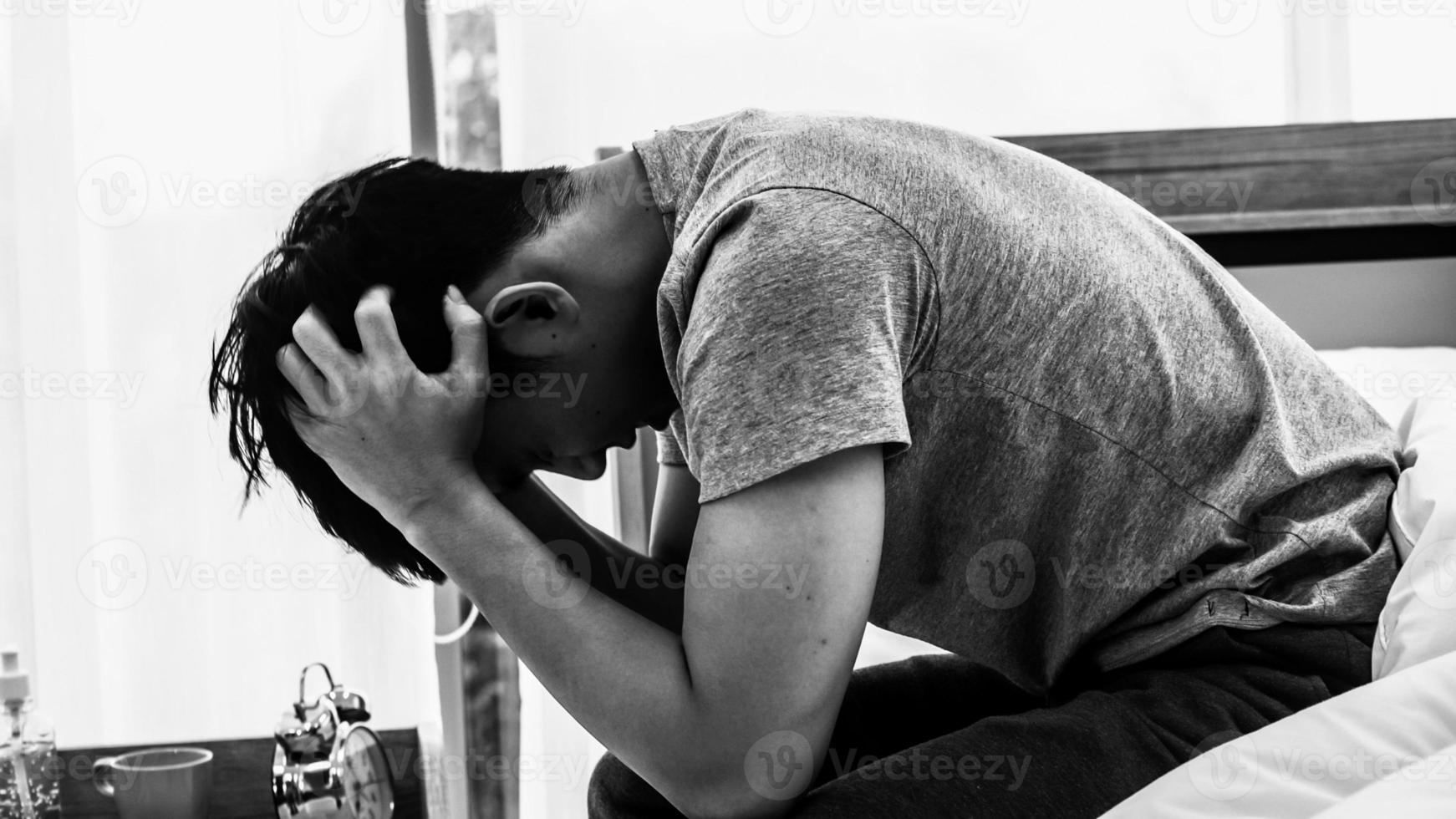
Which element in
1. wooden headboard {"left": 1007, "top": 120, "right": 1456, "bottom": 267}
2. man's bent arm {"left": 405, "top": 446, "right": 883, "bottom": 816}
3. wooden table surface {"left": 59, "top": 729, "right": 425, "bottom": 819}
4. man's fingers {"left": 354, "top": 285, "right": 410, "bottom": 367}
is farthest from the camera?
wooden headboard {"left": 1007, "top": 120, "right": 1456, "bottom": 267}

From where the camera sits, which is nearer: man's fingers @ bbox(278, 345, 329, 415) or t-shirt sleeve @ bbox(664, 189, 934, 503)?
t-shirt sleeve @ bbox(664, 189, 934, 503)

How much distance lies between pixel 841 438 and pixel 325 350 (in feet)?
1.17

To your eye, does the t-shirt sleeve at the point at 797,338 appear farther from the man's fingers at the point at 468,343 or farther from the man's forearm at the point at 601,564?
the man's forearm at the point at 601,564

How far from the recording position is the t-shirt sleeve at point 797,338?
0.60 m

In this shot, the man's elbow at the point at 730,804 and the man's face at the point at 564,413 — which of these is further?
the man's face at the point at 564,413

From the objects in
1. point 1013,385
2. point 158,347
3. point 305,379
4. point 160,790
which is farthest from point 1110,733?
point 158,347

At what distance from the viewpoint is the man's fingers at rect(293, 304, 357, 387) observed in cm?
73

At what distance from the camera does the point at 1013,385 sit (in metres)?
0.69

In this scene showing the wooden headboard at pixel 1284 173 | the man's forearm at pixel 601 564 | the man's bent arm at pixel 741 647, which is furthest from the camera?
the wooden headboard at pixel 1284 173

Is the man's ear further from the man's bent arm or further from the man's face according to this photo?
the man's bent arm

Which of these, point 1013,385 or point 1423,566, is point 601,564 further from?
point 1423,566

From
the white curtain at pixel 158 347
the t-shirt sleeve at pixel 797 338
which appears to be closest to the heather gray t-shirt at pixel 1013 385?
the t-shirt sleeve at pixel 797 338

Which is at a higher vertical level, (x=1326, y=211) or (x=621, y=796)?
(x=1326, y=211)

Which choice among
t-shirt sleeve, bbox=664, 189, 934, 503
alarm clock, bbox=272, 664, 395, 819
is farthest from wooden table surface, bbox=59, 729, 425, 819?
t-shirt sleeve, bbox=664, 189, 934, 503
